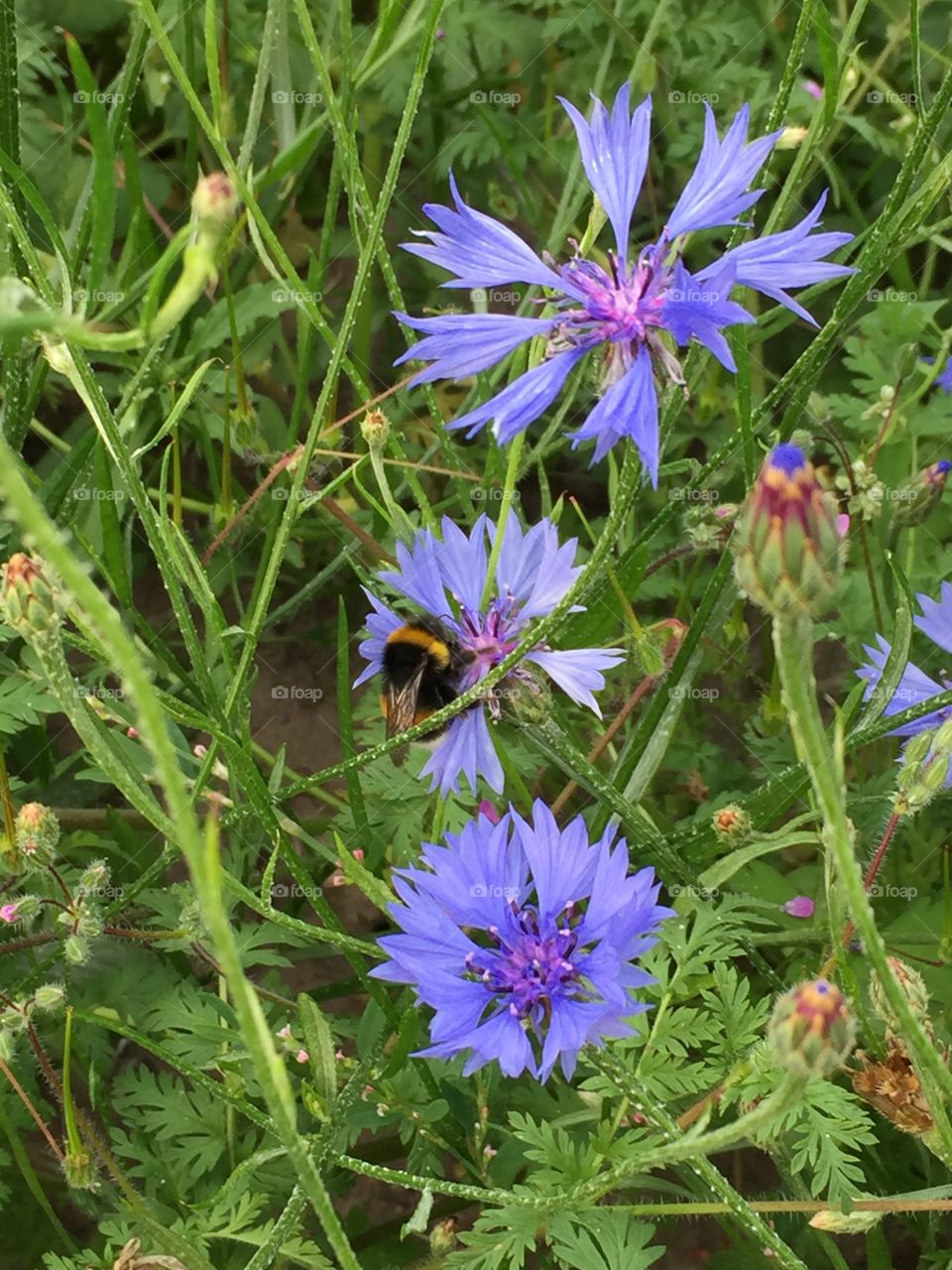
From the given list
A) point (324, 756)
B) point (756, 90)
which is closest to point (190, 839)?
point (324, 756)

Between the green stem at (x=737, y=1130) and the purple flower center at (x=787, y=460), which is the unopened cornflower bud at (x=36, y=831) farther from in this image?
the purple flower center at (x=787, y=460)

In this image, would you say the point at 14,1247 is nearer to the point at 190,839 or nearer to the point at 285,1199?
the point at 285,1199

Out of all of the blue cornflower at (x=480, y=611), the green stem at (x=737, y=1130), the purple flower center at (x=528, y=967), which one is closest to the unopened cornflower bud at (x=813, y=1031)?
the green stem at (x=737, y=1130)

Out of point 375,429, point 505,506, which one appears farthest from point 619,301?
point 375,429

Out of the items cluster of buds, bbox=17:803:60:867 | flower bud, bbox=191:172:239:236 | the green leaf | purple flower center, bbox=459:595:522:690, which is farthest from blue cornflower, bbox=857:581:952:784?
flower bud, bbox=191:172:239:236

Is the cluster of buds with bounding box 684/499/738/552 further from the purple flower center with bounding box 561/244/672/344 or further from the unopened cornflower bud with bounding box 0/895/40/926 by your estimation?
the unopened cornflower bud with bounding box 0/895/40/926
